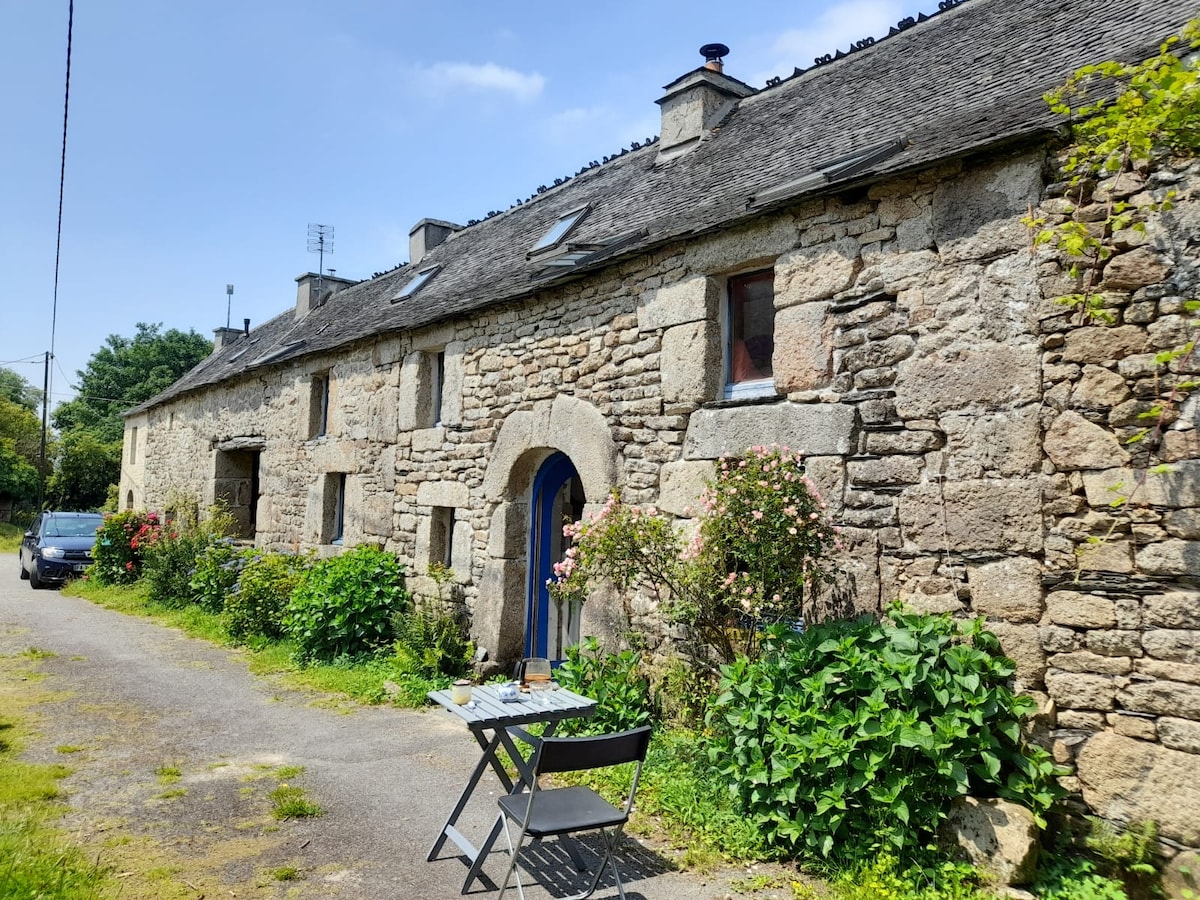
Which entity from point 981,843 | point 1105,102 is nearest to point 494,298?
point 1105,102

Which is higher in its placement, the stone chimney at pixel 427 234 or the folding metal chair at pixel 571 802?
the stone chimney at pixel 427 234

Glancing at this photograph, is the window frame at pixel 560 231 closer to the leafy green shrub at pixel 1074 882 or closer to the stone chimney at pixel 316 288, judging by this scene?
the leafy green shrub at pixel 1074 882

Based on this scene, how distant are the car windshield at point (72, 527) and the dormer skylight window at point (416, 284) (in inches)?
385

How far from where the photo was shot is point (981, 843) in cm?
363

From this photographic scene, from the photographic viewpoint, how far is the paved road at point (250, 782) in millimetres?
3900

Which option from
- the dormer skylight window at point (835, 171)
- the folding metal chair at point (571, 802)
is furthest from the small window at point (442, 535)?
the folding metal chair at point (571, 802)

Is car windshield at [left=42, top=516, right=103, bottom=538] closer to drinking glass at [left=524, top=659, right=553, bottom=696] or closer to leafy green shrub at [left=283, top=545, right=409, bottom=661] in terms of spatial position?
leafy green shrub at [left=283, top=545, right=409, bottom=661]

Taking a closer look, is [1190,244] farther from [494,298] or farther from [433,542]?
[433,542]

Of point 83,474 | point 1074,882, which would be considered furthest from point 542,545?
point 83,474

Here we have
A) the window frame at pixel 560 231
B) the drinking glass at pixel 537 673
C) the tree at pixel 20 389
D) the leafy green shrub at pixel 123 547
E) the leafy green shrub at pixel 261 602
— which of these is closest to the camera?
the drinking glass at pixel 537 673

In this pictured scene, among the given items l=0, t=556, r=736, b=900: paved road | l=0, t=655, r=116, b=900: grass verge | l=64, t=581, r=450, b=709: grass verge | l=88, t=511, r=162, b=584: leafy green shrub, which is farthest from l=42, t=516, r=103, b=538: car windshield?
l=0, t=655, r=116, b=900: grass verge

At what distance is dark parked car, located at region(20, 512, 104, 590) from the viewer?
50.0ft

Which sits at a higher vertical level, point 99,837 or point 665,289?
point 665,289

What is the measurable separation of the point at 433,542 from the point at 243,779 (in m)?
3.66
